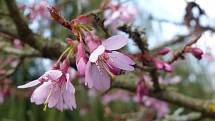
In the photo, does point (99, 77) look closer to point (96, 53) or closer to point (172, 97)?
point (96, 53)

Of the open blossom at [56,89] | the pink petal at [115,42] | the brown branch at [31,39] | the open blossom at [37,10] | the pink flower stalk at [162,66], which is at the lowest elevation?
the open blossom at [56,89]

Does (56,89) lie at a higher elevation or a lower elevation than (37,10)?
lower

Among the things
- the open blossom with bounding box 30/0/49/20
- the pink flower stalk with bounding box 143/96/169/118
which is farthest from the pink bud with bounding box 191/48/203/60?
the pink flower stalk with bounding box 143/96/169/118

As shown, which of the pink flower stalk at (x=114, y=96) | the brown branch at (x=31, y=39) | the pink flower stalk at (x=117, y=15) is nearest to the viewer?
the brown branch at (x=31, y=39)

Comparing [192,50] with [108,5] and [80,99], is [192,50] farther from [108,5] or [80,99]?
[80,99]

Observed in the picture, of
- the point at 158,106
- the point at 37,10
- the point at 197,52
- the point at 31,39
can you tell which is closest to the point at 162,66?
the point at 197,52

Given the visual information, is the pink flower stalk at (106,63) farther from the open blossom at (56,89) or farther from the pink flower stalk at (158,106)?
the pink flower stalk at (158,106)

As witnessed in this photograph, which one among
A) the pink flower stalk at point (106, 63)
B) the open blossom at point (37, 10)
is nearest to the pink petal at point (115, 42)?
the pink flower stalk at point (106, 63)

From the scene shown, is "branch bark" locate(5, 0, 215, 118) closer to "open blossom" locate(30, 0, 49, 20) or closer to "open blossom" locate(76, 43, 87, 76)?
"open blossom" locate(30, 0, 49, 20)
